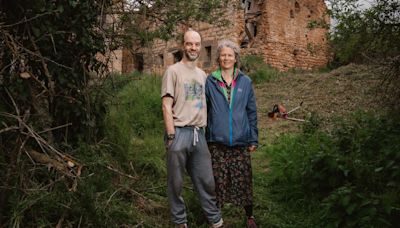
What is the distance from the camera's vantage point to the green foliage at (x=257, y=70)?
12.6 metres

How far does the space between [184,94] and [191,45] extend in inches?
15.5

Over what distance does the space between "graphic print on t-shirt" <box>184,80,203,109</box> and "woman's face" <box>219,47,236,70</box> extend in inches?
12.0

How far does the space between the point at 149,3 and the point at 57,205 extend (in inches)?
112

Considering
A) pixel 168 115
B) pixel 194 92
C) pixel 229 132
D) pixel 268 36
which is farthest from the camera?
pixel 268 36

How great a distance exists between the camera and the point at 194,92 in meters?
3.04

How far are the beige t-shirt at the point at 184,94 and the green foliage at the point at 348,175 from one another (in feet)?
4.39

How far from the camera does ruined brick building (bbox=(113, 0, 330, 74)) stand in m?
14.4

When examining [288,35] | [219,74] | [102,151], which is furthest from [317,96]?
[288,35]

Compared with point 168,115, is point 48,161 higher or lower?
lower

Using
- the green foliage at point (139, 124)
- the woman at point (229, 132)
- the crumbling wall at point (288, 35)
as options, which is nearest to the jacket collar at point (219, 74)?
the woman at point (229, 132)

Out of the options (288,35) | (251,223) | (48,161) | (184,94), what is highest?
(288,35)

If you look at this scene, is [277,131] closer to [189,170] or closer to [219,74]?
[219,74]

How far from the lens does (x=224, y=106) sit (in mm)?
3186

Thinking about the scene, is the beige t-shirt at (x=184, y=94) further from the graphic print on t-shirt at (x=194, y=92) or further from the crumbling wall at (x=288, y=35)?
the crumbling wall at (x=288, y=35)
